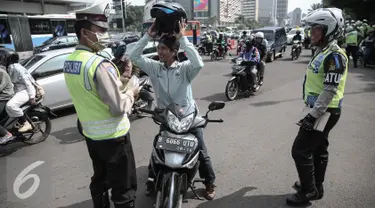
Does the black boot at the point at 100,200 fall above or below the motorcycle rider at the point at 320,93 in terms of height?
below

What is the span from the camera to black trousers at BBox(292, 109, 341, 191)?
2.76 m

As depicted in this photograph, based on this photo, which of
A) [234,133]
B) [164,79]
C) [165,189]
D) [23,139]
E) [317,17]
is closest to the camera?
[165,189]

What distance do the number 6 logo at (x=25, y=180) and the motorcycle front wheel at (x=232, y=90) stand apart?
15.4ft

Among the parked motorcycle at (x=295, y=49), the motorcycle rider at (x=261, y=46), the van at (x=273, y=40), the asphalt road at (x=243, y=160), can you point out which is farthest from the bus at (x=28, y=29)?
the parked motorcycle at (x=295, y=49)

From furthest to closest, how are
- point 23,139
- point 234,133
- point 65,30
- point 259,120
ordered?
point 65,30
point 259,120
point 234,133
point 23,139

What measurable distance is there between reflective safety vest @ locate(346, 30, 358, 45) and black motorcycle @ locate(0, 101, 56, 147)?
1229 centimetres

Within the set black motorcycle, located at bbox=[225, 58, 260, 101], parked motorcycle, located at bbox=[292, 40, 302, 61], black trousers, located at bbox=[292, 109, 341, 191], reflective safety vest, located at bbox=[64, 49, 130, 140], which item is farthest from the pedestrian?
parked motorcycle, located at bbox=[292, 40, 302, 61]

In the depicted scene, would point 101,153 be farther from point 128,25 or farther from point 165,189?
point 128,25

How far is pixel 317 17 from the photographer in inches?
104

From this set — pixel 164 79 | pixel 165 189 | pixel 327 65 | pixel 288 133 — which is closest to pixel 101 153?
pixel 165 189

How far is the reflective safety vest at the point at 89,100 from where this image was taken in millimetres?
2037

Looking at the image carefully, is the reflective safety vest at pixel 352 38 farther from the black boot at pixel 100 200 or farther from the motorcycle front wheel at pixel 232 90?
the black boot at pixel 100 200

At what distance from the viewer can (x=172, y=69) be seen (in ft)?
9.18

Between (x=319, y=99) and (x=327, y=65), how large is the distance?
1.04ft
